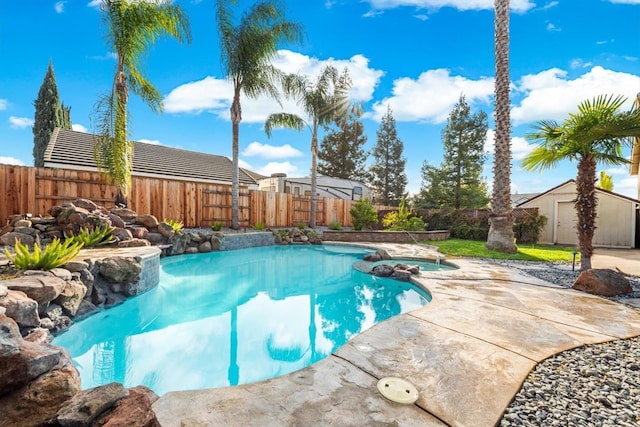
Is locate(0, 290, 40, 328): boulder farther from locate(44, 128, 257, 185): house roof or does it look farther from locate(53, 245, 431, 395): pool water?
locate(44, 128, 257, 185): house roof

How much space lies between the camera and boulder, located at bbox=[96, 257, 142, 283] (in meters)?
4.88

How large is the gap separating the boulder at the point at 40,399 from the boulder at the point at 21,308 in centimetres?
181

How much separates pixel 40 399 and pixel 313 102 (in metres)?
15.7

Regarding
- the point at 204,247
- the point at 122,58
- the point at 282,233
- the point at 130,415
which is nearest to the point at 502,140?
the point at 282,233

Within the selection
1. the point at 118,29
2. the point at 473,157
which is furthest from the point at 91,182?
the point at 473,157

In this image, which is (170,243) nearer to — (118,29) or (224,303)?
(224,303)

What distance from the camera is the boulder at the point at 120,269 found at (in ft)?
16.0

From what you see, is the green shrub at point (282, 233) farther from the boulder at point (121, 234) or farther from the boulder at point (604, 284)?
the boulder at point (604, 284)

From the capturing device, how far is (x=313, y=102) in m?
15.6

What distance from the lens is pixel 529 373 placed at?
7.45 feet

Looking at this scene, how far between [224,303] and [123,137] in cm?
774

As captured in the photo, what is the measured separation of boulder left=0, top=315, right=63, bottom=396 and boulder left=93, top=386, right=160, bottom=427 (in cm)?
61

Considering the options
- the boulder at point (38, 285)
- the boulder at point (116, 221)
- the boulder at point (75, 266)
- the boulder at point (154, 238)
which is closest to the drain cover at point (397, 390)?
the boulder at point (38, 285)

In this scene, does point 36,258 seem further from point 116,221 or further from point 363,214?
point 363,214
